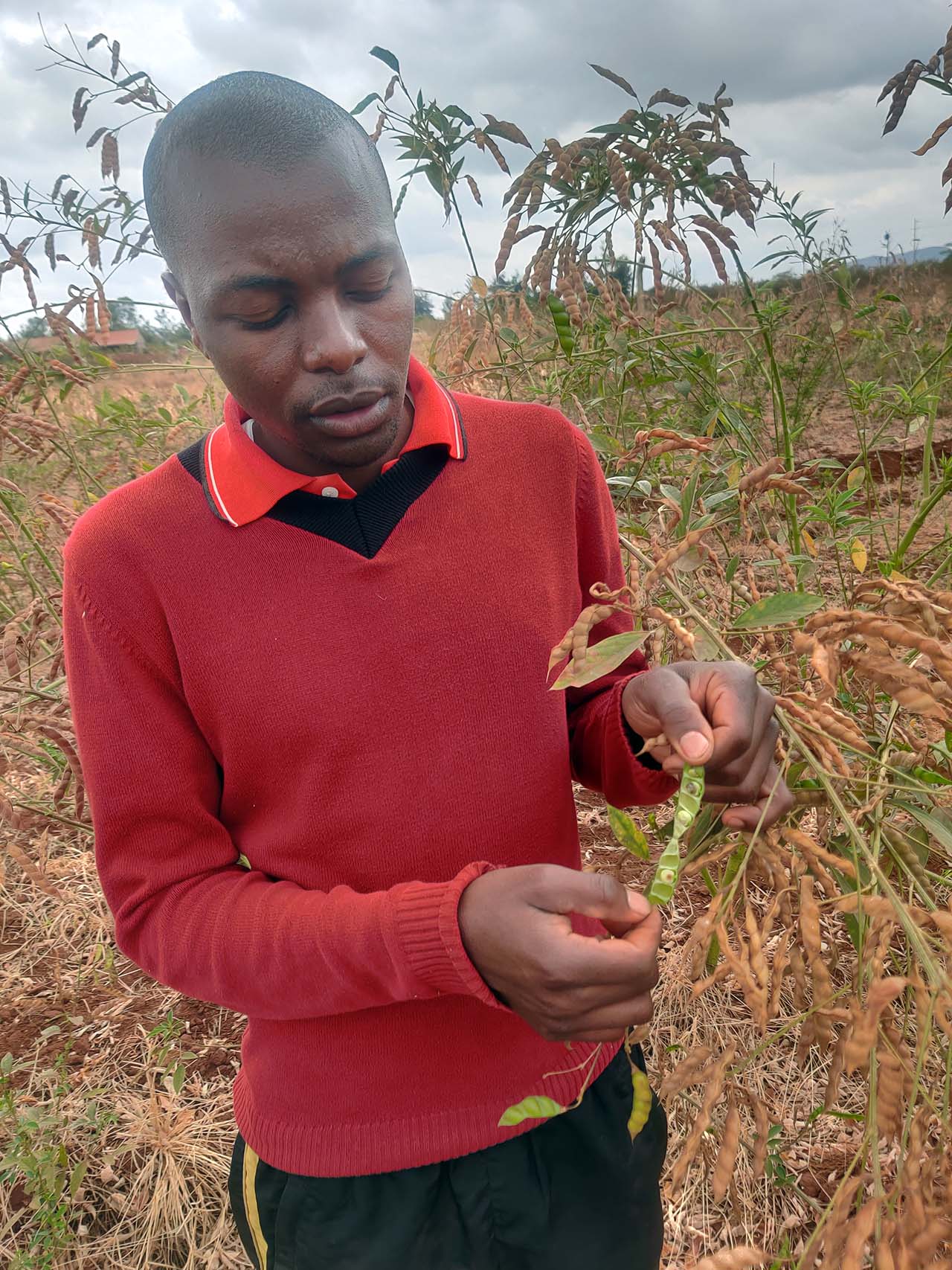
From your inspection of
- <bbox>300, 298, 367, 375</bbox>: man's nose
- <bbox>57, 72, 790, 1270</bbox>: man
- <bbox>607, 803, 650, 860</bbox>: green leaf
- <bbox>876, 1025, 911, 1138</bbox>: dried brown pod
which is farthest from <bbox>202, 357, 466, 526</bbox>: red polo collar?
<bbox>876, 1025, 911, 1138</bbox>: dried brown pod

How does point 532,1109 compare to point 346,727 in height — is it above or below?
below

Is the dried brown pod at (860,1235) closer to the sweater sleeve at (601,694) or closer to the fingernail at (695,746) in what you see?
the fingernail at (695,746)

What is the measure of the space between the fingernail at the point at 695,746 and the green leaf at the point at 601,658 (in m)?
0.09

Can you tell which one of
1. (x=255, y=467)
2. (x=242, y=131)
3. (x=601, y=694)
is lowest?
(x=601, y=694)

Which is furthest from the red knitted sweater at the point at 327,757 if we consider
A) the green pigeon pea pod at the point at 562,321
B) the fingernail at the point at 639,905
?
the green pigeon pea pod at the point at 562,321

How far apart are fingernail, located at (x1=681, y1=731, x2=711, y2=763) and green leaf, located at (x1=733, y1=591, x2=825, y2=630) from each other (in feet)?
0.28

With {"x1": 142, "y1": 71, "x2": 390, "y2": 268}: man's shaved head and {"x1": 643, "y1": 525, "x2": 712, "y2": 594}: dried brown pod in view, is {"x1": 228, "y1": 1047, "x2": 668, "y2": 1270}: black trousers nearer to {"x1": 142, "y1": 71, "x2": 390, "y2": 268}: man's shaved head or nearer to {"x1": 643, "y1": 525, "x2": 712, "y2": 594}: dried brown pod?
{"x1": 643, "y1": 525, "x2": 712, "y2": 594}: dried brown pod

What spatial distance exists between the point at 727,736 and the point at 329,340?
440mm

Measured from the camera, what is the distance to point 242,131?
70 centimetres

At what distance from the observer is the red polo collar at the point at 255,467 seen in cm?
81

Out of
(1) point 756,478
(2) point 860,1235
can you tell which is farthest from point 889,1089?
(1) point 756,478

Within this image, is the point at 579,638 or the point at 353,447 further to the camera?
the point at 353,447

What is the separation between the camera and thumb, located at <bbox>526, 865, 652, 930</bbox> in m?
0.59

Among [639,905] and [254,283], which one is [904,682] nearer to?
[639,905]
